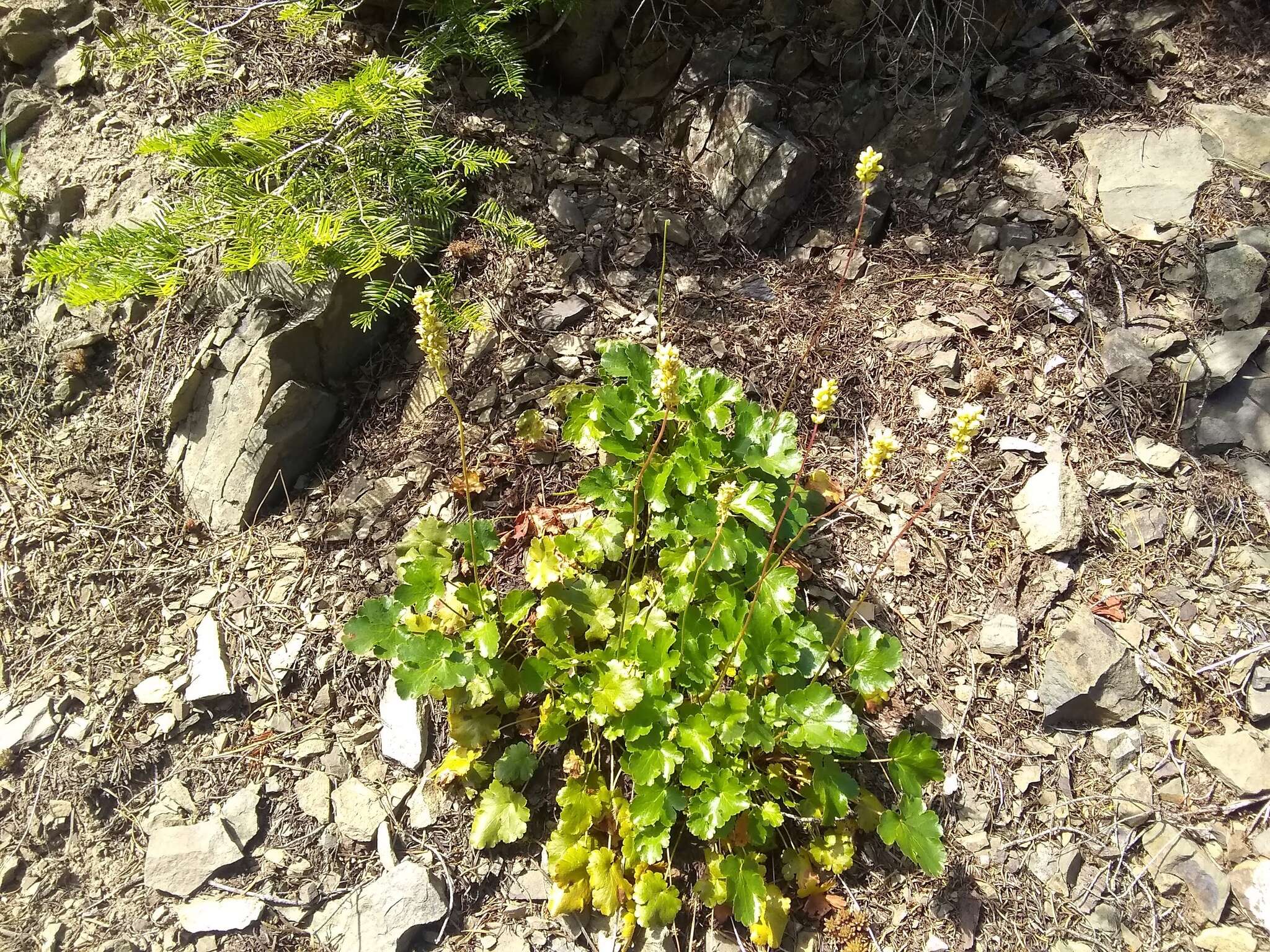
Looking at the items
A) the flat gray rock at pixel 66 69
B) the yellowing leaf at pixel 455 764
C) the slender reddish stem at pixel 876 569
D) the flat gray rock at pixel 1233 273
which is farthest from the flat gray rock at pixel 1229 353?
the flat gray rock at pixel 66 69

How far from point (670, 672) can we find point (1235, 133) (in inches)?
136

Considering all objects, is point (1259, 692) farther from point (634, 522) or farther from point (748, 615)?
point (634, 522)

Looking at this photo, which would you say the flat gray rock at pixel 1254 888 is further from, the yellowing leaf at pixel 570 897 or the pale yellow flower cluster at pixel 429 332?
the pale yellow flower cluster at pixel 429 332

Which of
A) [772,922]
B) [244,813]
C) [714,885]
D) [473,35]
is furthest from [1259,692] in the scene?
[473,35]

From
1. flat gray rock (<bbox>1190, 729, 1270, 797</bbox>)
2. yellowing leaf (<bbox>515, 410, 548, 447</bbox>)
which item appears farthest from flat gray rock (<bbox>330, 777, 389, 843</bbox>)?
flat gray rock (<bbox>1190, 729, 1270, 797</bbox>)

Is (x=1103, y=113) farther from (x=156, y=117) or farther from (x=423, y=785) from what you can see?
(x=156, y=117)

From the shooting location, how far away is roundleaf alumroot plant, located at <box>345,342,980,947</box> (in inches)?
82.7

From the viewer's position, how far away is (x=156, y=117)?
3.37m

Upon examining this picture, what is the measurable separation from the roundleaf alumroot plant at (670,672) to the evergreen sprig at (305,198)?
866 mm

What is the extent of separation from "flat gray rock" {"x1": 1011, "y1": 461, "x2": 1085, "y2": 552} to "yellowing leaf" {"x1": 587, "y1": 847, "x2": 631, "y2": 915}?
1790 millimetres

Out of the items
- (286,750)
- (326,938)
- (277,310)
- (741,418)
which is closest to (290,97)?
(277,310)

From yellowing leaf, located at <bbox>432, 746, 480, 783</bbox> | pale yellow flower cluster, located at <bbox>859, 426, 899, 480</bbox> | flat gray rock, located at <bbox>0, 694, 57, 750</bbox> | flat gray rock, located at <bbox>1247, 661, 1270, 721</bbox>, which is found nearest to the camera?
pale yellow flower cluster, located at <bbox>859, 426, 899, 480</bbox>

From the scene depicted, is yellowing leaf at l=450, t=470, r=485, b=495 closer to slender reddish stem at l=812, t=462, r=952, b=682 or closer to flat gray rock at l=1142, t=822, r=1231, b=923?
slender reddish stem at l=812, t=462, r=952, b=682

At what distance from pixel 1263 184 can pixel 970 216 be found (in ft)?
3.89
